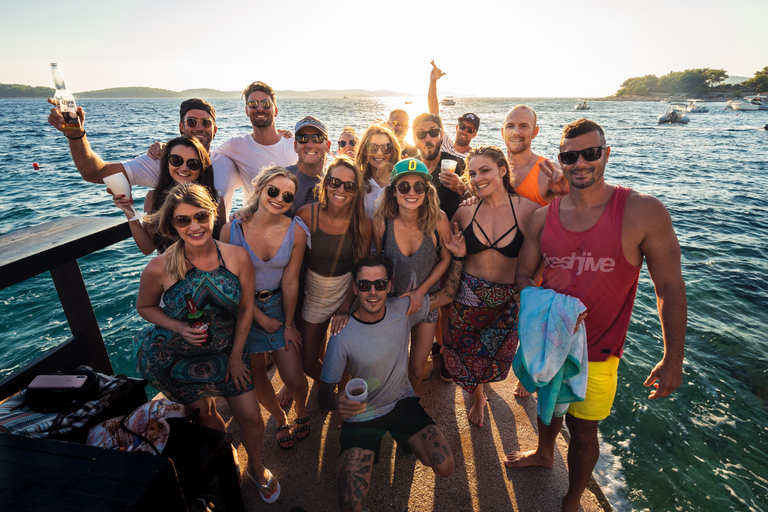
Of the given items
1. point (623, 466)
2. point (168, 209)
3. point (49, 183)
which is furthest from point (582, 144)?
point (49, 183)

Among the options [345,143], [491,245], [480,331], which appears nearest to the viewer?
[491,245]

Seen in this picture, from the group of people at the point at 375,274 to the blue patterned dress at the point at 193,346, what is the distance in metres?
0.01

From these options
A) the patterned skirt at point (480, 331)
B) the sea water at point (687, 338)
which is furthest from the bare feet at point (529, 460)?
the sea water at point (687, 338)

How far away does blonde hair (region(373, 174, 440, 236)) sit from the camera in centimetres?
344

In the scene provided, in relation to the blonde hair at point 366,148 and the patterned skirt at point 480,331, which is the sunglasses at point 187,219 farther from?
the patterned skirt at point 480,331

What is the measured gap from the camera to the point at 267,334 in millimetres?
3312

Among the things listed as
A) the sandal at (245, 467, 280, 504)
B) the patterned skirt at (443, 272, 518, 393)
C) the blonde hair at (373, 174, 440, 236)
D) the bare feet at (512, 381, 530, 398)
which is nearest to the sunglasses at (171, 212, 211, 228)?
the blonde hair at (373, 174, 440, 236)

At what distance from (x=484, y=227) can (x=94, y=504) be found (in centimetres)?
333

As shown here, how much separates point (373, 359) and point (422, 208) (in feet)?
5.07

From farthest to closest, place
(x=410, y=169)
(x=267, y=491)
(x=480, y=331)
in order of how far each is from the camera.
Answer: (x=480, y=331)
(x=410, y=169)
(x=267, y=491)

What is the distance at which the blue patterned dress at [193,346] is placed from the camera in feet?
8.64

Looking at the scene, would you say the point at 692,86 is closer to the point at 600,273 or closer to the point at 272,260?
the point at 600,273

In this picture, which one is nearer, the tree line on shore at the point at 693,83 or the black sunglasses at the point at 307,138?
the black sunglasses at the point at 307,138

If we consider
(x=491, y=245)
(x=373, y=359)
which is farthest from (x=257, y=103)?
(x=373, y=359)
